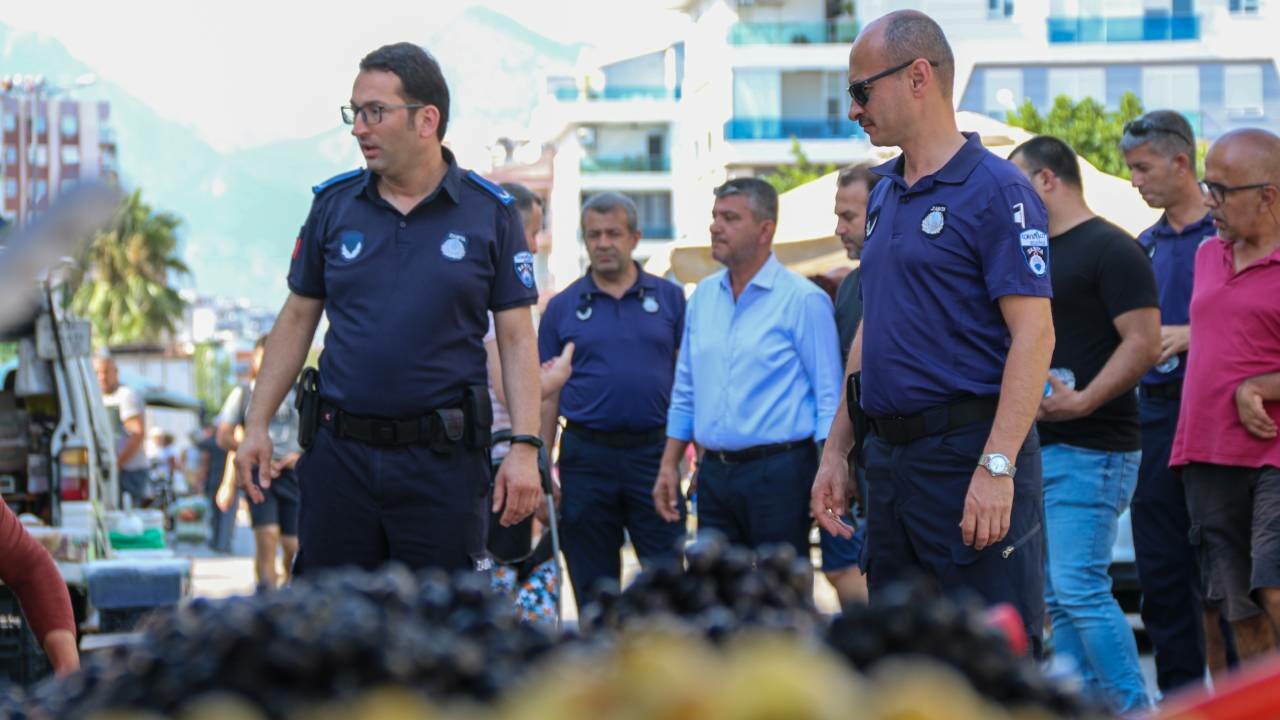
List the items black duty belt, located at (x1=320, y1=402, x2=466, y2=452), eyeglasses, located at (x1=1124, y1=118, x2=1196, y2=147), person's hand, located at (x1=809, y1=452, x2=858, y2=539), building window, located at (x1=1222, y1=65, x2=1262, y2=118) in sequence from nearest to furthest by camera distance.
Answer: person's hand, located at (x1=809, y1=452, x2=858, y2=539)
black duty belt, located at (x1=320, y1=402, x2=466, y2=452)
eyeglasses, located at (x1=1124, y1=118, x2=1196, y2=147)
building window, located at (x1=1222, y1=65, x2=1262, y2=118)

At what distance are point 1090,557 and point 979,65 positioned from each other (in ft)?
197

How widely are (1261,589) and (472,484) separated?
8.68 feet

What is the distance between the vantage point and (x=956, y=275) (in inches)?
195

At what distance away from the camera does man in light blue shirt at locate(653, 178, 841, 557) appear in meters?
7.71

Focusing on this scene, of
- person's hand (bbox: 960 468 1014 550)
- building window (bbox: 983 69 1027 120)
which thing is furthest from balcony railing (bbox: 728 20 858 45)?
person's hand (bbox: 960 468 1014 550)

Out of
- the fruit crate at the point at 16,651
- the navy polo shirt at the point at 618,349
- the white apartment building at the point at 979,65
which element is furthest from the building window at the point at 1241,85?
the fruit crate at the point at 16,651

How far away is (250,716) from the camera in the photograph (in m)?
1.54

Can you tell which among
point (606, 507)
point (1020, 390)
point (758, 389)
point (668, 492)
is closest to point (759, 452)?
point (758, 389)

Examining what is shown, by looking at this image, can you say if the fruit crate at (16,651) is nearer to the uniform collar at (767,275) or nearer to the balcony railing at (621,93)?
the uniform collar at (767,275)

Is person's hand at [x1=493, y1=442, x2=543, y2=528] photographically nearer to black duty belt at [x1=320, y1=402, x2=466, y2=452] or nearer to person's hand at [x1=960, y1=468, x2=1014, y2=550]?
black duty belt at [x1=320, y1=402, x2=466, y2=452]

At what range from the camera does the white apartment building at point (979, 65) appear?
65375mm

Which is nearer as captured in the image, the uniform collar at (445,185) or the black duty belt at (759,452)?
the uniform collar at (445,185)

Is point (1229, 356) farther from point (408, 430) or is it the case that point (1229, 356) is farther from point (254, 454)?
point (254, 454)

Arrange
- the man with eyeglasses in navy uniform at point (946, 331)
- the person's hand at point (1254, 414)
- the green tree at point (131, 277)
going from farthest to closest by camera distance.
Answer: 1. the green tree at point (131, 277)
2. the person's hand at point (1254, 414)
3. the man with eyeglasses in navy uniform at point (946, 331)
